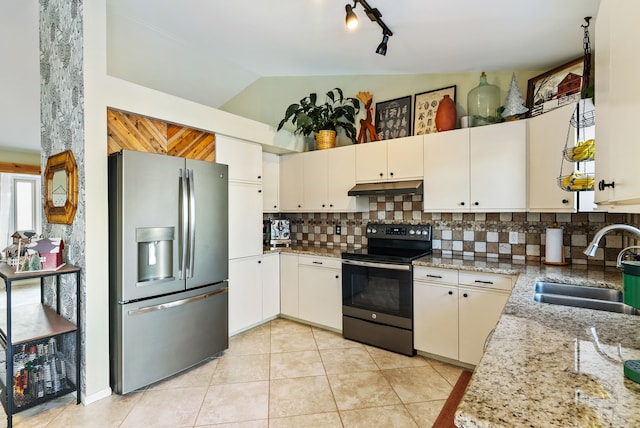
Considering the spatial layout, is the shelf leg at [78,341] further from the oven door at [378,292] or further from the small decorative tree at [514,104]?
the small decorative tree at [514,104]

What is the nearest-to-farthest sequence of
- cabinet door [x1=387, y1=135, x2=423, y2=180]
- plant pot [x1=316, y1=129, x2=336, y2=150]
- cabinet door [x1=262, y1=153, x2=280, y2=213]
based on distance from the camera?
cabinet door [x1=387, y1=135, x2=423, y2=180]
plant pot [x1=316, y1=129, x2=336, y2=150]
cabinet door [x1=262, y1=153, x2=280, y2=213]

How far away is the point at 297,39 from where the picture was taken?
2795 mm

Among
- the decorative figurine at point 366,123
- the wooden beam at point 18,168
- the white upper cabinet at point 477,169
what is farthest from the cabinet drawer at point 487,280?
the wooden beam at point 18,168

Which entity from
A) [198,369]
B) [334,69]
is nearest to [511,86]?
[334,69]

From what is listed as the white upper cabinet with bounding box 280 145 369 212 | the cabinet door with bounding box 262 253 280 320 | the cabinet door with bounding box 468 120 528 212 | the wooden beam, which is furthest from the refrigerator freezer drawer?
the wooden beam

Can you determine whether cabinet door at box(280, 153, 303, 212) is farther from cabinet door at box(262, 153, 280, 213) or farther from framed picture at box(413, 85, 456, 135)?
framed picture at box(413, 85, 456, 135)

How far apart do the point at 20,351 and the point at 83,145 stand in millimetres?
1558

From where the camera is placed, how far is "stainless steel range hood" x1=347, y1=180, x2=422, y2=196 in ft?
9.61

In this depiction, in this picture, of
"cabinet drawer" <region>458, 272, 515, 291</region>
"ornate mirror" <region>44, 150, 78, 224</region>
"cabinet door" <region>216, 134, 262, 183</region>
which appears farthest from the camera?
"cabinet door" <region>216, 134, 262, 183</region>

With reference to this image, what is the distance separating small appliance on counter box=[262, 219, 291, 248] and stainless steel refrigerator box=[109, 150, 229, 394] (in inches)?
43.9

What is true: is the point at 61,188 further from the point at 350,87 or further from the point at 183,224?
the point at 350,87

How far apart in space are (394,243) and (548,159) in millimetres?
1556

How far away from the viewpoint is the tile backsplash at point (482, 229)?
2404 mm

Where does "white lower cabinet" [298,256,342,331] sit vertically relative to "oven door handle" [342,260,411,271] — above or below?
below
